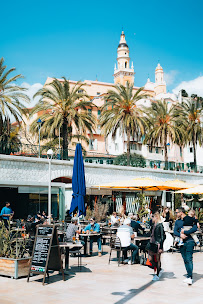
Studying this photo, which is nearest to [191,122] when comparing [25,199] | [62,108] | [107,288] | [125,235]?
[62,108]

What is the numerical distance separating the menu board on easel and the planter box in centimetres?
42

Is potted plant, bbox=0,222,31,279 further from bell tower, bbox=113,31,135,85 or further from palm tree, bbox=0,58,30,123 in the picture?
bell tower, bbox=113,31,135,85

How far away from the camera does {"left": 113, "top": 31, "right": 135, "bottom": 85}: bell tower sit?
103 m

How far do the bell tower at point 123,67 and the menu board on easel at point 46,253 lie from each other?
9369cm

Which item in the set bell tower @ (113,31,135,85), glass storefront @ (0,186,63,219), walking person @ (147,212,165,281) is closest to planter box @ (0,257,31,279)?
walking person @ (147,212,165,281)

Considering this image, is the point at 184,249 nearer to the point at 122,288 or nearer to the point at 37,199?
the point at 122,288

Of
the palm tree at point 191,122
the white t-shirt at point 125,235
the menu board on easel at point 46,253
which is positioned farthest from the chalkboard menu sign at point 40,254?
the palm tree at point 191,122

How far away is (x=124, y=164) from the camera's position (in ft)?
108

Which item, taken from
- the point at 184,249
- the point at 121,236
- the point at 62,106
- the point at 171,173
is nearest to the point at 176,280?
the point at 184,249

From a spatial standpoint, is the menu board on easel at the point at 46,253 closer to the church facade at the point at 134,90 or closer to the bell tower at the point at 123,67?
the church facade at the point at 134,90

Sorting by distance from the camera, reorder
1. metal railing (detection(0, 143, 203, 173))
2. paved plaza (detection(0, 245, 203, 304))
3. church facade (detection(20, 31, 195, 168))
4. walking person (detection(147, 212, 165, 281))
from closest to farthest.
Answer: paved plaza (detection(0, 245, 203, 304))
walking person (detection(147, 212, 165, 281))
metal railing (detection(0, 143, 203, 173))
church facade (detection(20, 31, 195, 168))

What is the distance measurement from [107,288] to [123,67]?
4039 inches

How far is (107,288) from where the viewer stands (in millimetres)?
8609

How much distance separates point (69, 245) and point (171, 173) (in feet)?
90.5
